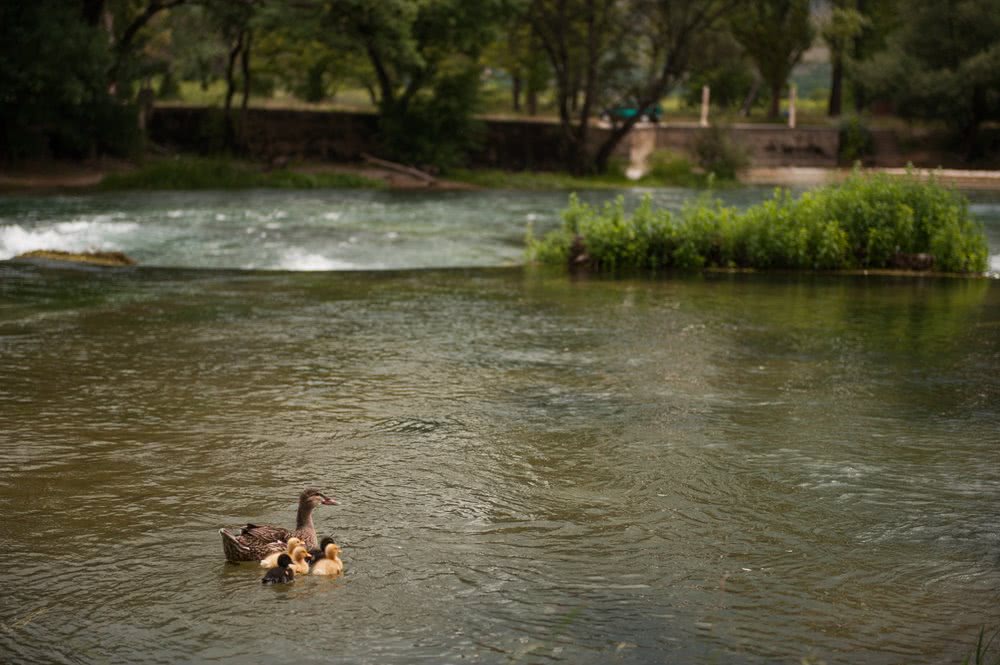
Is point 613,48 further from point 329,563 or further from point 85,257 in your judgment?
point 329,563

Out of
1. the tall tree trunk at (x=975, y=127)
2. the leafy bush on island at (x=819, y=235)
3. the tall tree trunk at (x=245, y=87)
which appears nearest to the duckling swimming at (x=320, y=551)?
the leafy bush on island at (x=819, y=235)

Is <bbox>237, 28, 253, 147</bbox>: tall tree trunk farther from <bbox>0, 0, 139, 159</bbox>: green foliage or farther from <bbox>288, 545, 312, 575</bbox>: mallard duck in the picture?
<bbox>288, 545, 312, 575</bbox>: mallard duck

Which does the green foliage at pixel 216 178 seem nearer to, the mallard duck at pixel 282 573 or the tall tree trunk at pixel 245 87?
the tall tree trunk at pixel 245 87

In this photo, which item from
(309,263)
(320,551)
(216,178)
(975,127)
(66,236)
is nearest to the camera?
(320,551)

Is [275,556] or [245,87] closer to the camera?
[275,556]

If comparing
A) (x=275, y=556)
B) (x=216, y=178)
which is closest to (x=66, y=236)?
(x=216, y=178)

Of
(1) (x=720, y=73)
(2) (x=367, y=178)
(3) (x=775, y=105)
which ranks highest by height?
(1) (x=720, y=73)

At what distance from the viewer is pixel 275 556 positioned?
7.62 meters

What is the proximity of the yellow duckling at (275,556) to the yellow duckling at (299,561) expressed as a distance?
0.13 feet

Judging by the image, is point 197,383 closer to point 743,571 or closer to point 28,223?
point 743,571

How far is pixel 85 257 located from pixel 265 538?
56.0ft

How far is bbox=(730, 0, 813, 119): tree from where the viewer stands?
5266 centimetres

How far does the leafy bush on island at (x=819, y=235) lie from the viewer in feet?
72.5

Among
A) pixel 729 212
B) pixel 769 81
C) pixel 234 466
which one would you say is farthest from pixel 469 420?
pixel 769 81
